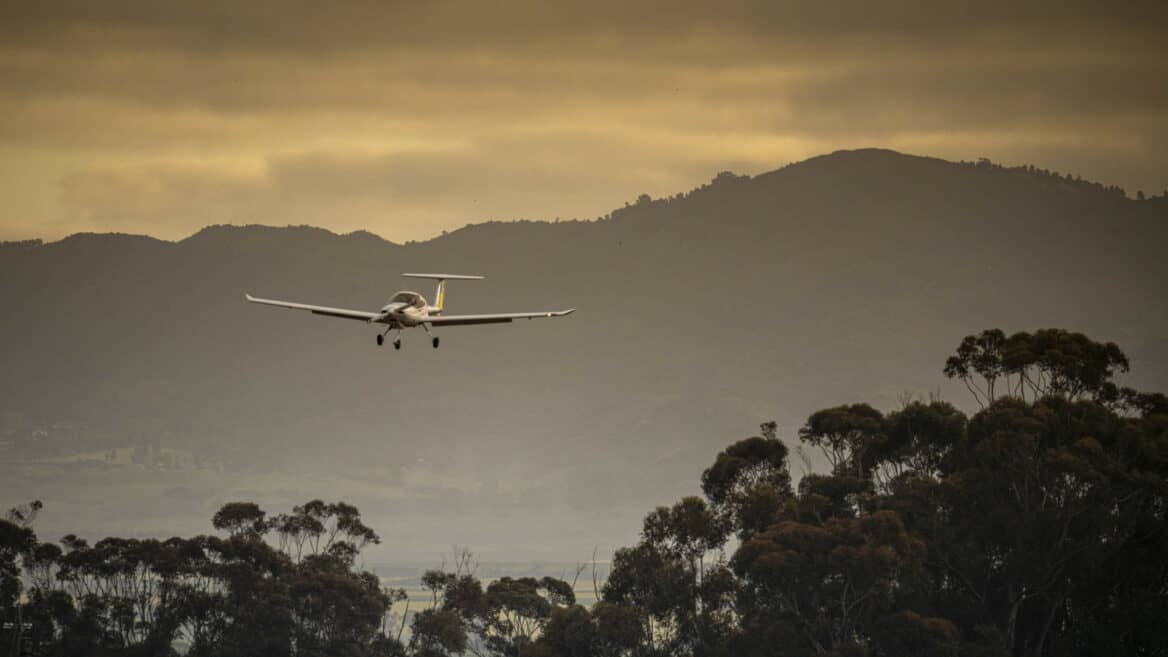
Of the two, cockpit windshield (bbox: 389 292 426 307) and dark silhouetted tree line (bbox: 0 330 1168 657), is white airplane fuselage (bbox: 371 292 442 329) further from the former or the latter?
dark silhouetted tree line (bbox: 0 330 1168 657)

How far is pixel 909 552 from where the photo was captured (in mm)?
119438

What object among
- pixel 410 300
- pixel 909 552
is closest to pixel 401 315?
pixel 410 300

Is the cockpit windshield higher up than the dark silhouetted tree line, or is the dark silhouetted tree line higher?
the cockpit windshield

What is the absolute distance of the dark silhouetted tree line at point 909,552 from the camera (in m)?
119

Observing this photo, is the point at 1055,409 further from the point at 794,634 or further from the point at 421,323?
the point at 421,323

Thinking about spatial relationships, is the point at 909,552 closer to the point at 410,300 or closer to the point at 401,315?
the point at 410,300

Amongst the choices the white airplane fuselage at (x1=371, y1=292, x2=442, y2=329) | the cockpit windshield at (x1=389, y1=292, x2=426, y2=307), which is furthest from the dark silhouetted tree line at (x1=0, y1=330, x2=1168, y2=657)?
the white airplane fuselage at (x1=371, y1=292, x2=442, y2=329)

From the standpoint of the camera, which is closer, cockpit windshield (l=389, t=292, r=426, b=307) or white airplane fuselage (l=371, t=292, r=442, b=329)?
white airplane fuselage (l=371, t=292, r=442, b=329)

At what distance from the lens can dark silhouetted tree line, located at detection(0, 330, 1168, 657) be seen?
119 metres

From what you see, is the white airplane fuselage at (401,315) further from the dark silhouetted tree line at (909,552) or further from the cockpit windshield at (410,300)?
the dark silhouetted tree line at (909,552)

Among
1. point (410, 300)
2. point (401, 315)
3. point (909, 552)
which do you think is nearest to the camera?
point (401, 315)

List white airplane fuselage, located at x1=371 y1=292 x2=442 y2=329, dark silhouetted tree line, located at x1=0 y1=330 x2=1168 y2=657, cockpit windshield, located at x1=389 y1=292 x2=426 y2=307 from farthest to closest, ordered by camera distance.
Answer: dark silhouetted tree line, located at x1=0 y1=330 x2=1168 y2=657
cockpit windshield, located at x1=389 y1=292 x2=426 y2=307
white airplane fuselage, located at x1=371 y1=292 x2=442 y2=329

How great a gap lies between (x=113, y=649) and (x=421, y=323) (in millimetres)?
84790

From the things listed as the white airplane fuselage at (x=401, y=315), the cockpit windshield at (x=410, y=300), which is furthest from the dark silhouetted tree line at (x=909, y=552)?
the white airplane fuselage at (x=401, y=315)
